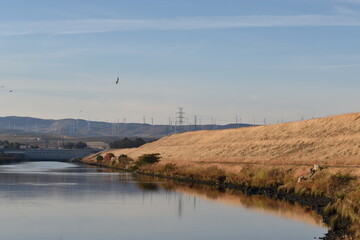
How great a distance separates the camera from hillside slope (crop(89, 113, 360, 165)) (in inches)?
2880

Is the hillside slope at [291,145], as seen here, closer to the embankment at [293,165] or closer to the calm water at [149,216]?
the embankment at [293,165]

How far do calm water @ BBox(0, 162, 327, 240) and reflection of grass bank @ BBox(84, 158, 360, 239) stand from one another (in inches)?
53.2

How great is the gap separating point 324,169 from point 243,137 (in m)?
75.8

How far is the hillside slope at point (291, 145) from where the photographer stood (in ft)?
240

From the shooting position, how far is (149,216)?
38.2m

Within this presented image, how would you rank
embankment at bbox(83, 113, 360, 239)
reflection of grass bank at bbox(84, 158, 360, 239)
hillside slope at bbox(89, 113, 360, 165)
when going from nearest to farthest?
reflection of grass bank at bbox(84, 158, 360, 239)
embankment at bbox(83, 113, 360, 239)
hillside slope at bbox(89, 113, 360, 165)

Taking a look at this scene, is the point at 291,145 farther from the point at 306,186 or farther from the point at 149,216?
the point at 149,216

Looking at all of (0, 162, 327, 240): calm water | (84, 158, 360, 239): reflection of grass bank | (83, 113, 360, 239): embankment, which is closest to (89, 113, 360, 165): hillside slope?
(83, 113, 360, 239): embankment

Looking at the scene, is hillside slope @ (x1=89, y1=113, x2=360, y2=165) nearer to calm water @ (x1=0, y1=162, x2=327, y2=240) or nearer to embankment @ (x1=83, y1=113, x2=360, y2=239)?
embankment @ (x1=83, y1=113, x2=360, y2=239)

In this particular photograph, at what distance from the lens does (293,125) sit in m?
114

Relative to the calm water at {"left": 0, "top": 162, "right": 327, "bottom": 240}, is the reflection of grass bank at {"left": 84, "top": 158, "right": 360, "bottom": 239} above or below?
above

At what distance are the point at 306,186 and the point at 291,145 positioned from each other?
45.6 meters

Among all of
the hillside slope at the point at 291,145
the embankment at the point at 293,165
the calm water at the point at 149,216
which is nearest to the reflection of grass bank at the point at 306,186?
the embankment at the point at 293,165

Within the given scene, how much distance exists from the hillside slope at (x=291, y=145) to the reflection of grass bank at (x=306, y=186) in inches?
347
